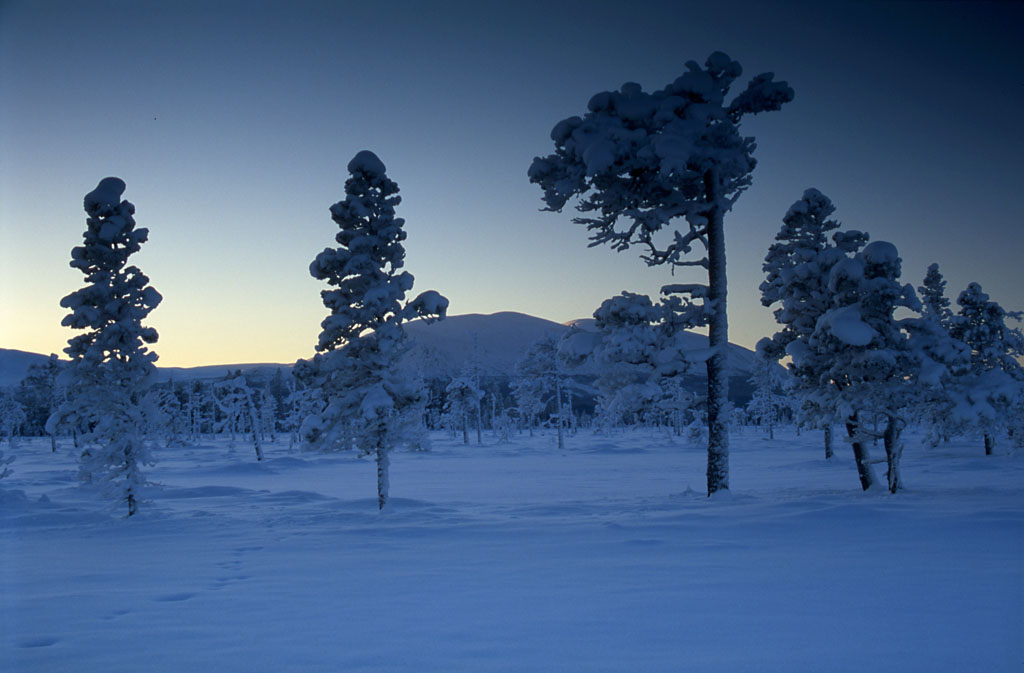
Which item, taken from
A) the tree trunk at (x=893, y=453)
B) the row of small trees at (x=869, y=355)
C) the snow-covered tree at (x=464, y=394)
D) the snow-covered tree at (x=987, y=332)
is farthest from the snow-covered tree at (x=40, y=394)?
the snow-covered tree at (x=987, y=332)

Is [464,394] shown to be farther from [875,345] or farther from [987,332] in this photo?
[875,345]

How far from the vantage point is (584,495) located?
2086cm

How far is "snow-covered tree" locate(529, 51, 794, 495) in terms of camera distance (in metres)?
14.6

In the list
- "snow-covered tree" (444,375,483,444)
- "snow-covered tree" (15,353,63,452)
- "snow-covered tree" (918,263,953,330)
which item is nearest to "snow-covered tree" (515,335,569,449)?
"snow-covered tree" (444,375,483,444)

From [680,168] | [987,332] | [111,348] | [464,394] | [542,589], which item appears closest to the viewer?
[542,589]

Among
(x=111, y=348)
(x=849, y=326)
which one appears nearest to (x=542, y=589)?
(x=849, y=326)

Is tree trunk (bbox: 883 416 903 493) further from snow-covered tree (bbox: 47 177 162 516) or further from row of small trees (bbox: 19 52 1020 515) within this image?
snow-covered tree (bbox: 47 177 162 516)

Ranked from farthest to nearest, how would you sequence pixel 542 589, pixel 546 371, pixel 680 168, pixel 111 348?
1. pixel 546 371
2. pixel 111 348
3. pixel 680 168
4. pixel 542 589

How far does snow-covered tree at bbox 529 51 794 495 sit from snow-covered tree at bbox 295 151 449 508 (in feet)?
18.5

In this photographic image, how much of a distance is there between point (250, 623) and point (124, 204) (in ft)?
58.0

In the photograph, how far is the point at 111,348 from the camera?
1794 cm

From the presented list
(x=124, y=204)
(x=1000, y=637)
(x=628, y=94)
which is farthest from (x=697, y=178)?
(x=124, y=204)

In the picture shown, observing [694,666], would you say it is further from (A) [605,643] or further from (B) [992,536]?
A: (B) [992,536]

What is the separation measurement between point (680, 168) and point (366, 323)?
10514 millimetres
